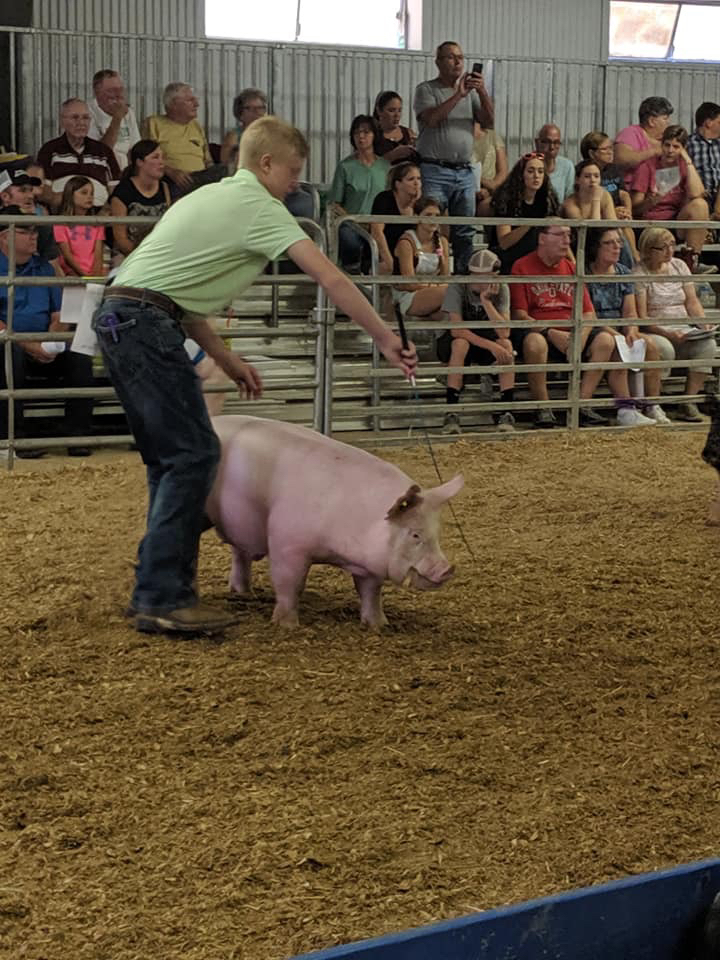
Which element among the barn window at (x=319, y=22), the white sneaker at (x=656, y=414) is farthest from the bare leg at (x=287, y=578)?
the barn window at (x=319, y=22)

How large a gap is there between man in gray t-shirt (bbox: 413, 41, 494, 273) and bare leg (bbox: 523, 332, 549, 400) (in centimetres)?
117

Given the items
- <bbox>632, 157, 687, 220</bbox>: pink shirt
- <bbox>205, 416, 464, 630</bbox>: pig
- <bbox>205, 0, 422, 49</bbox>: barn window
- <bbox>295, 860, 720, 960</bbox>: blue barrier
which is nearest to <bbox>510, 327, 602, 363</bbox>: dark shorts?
<bbox>632, 157, 687, 220</bbox>: pink shirt

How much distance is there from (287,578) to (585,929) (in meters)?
2.30

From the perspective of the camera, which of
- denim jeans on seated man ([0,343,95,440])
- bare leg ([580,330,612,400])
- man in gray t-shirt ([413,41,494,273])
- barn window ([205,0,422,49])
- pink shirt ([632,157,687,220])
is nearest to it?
denim jeans on seated man ([0,343,95,440])

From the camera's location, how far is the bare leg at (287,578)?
438cm

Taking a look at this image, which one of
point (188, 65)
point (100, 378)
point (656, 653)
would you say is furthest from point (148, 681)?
point (188, 65)

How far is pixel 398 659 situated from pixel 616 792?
110 cm

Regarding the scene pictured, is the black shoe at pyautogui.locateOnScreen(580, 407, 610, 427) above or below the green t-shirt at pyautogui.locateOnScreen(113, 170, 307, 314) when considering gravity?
below

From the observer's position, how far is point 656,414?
9570 mm

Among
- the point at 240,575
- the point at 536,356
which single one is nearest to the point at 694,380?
the point at 536,356

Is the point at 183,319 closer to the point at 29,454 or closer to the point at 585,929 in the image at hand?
the point at 585,929

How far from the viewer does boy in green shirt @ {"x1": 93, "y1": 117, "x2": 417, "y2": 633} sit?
417 cm

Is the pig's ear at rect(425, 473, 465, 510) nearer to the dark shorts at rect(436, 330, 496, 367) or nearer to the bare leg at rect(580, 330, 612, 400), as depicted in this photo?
the dark shorts at rect(436, 330, 496, 367)

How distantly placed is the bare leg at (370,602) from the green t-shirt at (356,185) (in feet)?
20.4
